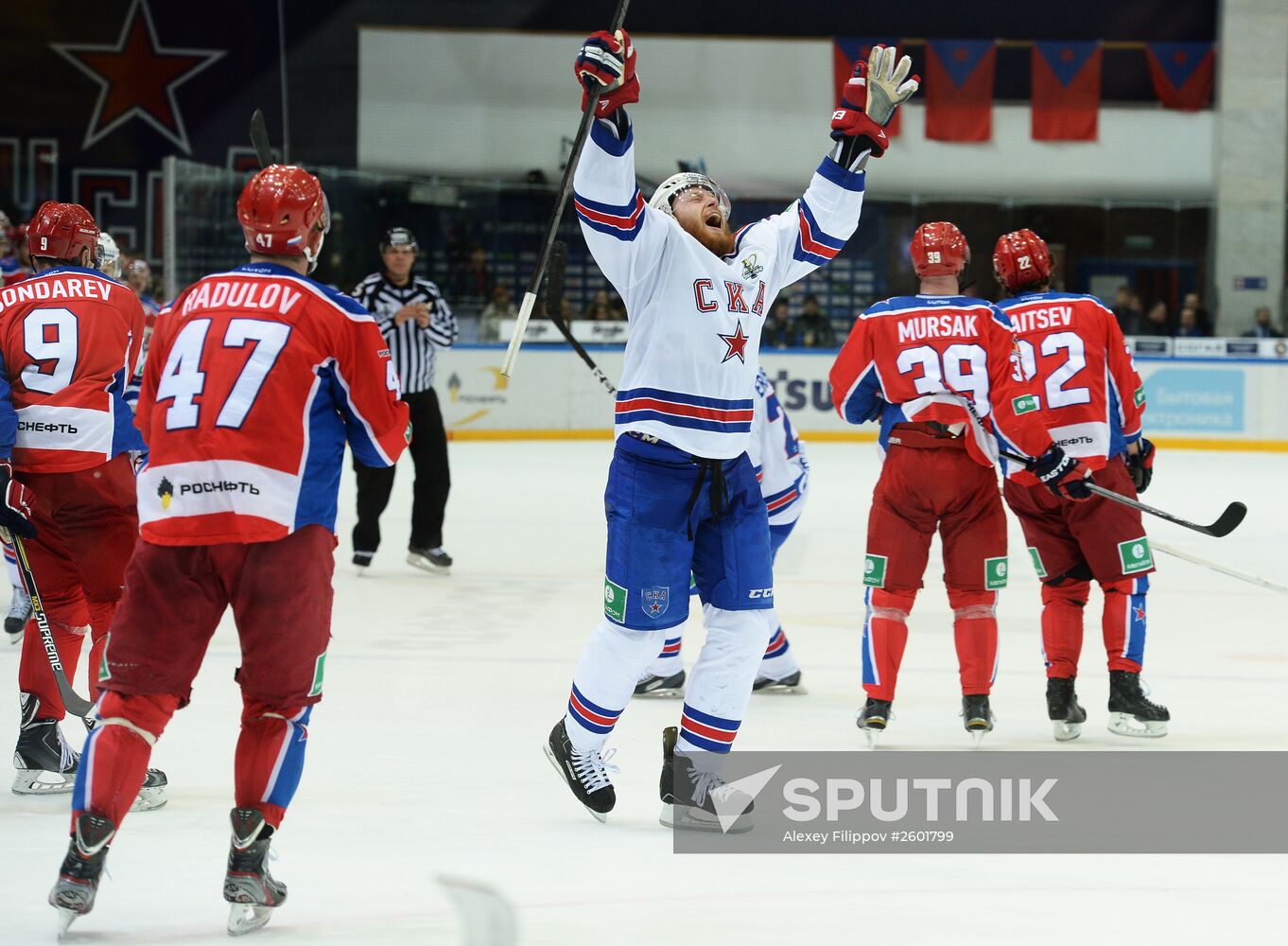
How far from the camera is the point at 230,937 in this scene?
279cm

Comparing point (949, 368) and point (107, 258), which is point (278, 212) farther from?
point (949, 368)

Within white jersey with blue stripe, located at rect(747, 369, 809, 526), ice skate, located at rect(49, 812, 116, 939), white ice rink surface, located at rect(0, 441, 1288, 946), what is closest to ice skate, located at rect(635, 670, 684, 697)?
white ice rink surface, located at rect(0, 441, 1288, 946)

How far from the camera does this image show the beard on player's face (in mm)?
3602

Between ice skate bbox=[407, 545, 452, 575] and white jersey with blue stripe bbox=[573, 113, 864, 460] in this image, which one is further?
ice skate bbox=[407, 545, 452, 575]

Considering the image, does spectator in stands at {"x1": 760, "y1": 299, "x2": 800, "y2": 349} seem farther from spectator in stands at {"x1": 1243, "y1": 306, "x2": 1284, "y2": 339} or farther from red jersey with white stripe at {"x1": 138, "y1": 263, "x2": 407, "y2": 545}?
red jersey with white stripe at {"x1": 138, "y1": 263, "x2": 407, "y2": 545}

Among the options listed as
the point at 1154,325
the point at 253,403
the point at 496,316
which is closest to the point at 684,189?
the point at 253,403

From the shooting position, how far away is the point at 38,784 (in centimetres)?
381

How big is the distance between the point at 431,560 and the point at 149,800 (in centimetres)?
374

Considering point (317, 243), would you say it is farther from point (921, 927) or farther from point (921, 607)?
point (921, 607)

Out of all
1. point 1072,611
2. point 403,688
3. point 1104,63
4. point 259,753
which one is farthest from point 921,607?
point 1104,63

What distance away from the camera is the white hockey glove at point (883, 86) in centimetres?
376

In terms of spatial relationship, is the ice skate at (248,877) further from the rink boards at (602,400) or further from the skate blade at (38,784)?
the rink boards at (602,400)

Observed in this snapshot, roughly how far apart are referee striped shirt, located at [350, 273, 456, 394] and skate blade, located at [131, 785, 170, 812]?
3956 millimetres

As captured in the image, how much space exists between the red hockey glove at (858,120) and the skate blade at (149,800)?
2133 millimetres
